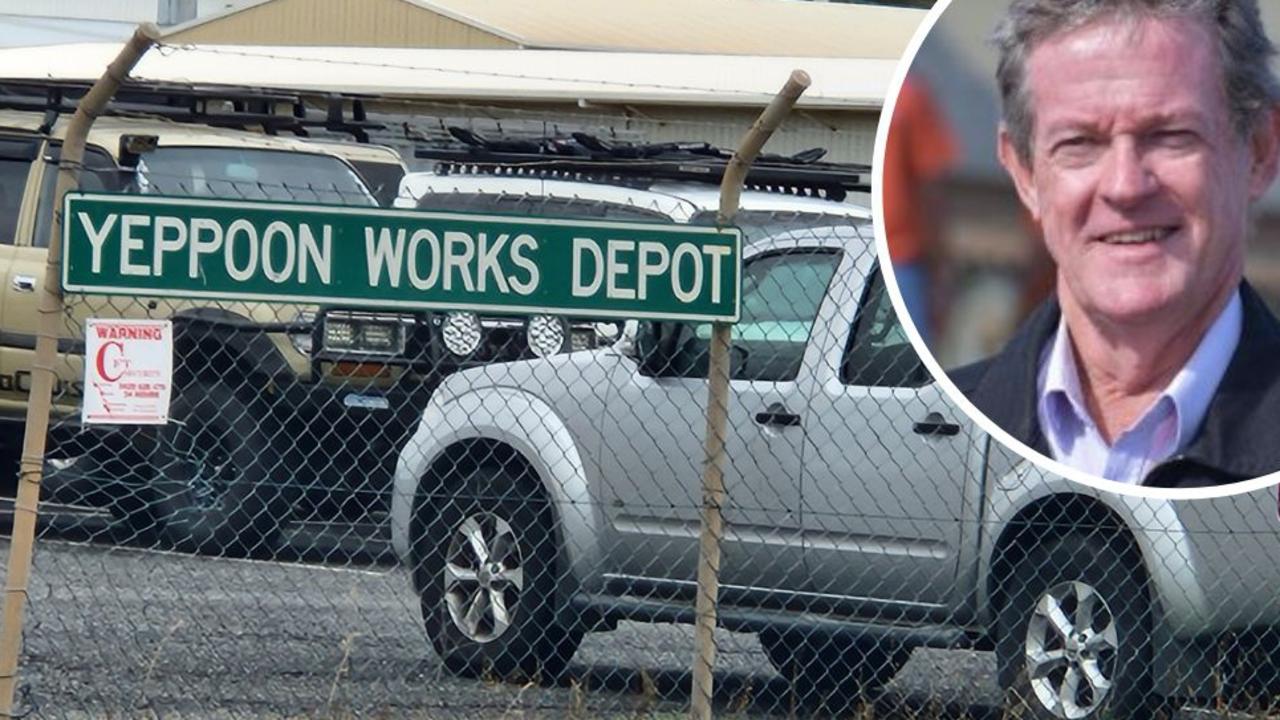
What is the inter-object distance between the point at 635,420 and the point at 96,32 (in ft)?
74.8

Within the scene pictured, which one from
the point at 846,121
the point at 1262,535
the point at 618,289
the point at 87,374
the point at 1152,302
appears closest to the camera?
the point at 1152,302

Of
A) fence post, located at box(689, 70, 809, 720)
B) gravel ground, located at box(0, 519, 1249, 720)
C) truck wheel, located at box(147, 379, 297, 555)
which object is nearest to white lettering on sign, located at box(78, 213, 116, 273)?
fence post, located at box(689, 70, 809, 720)

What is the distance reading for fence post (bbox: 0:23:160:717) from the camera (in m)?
5.53

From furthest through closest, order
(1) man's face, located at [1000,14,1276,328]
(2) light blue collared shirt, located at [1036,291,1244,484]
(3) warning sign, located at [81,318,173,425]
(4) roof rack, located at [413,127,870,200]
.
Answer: (4) roof rack, located at [413,127,870,200] → (3) warning sign, located at [81,318,173,425] → (2) light blue collared shirt, located at [1036,291,1244,484] → (1) man's face, located at [1000,14,1276,328]

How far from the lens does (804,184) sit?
7.79 metres

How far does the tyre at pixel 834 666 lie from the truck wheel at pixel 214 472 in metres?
2.48

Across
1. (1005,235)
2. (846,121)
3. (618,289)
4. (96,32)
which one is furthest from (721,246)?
(96,32)

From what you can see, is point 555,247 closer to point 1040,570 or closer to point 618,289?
point 618,289

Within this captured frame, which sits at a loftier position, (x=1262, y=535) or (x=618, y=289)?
(x=618, y=289)

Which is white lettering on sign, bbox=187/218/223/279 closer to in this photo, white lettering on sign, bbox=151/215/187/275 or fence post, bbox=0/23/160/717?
white lettering on sign, bbox=151/215/187/275

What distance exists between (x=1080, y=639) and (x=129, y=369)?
3462mm

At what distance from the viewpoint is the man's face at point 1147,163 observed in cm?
429

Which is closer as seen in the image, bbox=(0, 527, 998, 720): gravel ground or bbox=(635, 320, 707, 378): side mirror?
bbox=(0, 527, 998, 720): gravel ground

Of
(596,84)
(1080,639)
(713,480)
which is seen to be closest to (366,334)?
(1080,639)
